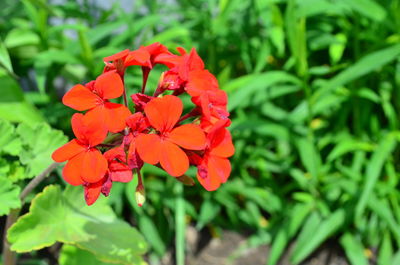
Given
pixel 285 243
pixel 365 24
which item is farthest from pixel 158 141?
pixel 365 24

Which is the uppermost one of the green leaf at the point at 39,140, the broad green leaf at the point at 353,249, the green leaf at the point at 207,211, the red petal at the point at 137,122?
the red petal at the point at 137,122

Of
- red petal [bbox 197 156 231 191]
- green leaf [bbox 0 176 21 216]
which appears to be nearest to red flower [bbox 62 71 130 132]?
red petal [bbox 197 156 231 191]

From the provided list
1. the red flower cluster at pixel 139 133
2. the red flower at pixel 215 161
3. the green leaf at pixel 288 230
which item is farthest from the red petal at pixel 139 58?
the green leaf at pixel 288 230

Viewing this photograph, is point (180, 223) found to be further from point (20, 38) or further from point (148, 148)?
point (148, 148)

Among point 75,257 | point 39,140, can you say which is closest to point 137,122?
point 39,140

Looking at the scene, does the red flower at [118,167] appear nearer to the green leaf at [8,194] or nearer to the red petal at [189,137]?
the red petal at [189,137]

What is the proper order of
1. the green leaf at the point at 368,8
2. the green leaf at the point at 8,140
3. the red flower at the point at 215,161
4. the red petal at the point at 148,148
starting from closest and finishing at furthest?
the red petal at the point at 148,148, the red flower at the point at 215,161, the green leaf at the point at 8,140, the green leaf at the point at 368,8

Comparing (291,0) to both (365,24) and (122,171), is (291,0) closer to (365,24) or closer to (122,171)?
(365,24)
